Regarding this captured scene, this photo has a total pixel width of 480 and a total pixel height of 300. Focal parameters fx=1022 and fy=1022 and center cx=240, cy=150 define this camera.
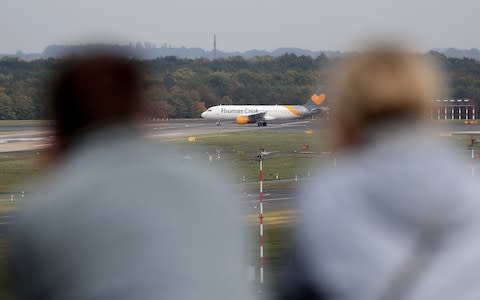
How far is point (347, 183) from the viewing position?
3.13m

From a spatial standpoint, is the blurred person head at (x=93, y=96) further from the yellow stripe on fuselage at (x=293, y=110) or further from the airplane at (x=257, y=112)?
the yellow stripe on fuselage at (x=293, y=110)

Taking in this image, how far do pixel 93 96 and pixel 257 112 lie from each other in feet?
238

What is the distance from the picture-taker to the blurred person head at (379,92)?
11.1ft

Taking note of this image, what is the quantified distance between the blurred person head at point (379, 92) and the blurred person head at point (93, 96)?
0.83 m

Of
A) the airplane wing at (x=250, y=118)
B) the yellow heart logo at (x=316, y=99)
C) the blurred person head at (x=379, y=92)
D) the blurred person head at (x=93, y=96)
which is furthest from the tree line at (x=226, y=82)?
the blurred person head at (x=93, y=96)

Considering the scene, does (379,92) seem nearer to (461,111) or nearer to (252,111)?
(252,111)

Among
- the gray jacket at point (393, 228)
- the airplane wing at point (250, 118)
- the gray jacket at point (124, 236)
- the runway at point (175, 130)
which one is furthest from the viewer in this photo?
the airplane wing at point (250, 118)

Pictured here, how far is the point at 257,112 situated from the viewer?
75.6 m

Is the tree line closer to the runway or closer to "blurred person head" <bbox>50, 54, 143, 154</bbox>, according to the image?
the runway

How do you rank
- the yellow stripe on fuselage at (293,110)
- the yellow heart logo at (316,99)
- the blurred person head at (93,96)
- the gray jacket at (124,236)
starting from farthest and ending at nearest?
the yellow heart logo at (316,99)
the yellow stripe on fuselage at (293,110)
the blurred person head at (93,96)
the gray jacket at (124,236)

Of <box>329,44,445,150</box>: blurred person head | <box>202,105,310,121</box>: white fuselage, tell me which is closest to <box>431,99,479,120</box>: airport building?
<box>202,105,310,121</box>: white fuselage

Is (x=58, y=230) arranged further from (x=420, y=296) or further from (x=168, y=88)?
(x=168, y=88)

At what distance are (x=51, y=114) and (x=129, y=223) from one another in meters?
0.59

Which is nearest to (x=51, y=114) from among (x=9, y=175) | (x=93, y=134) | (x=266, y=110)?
(x=93, y=134)
